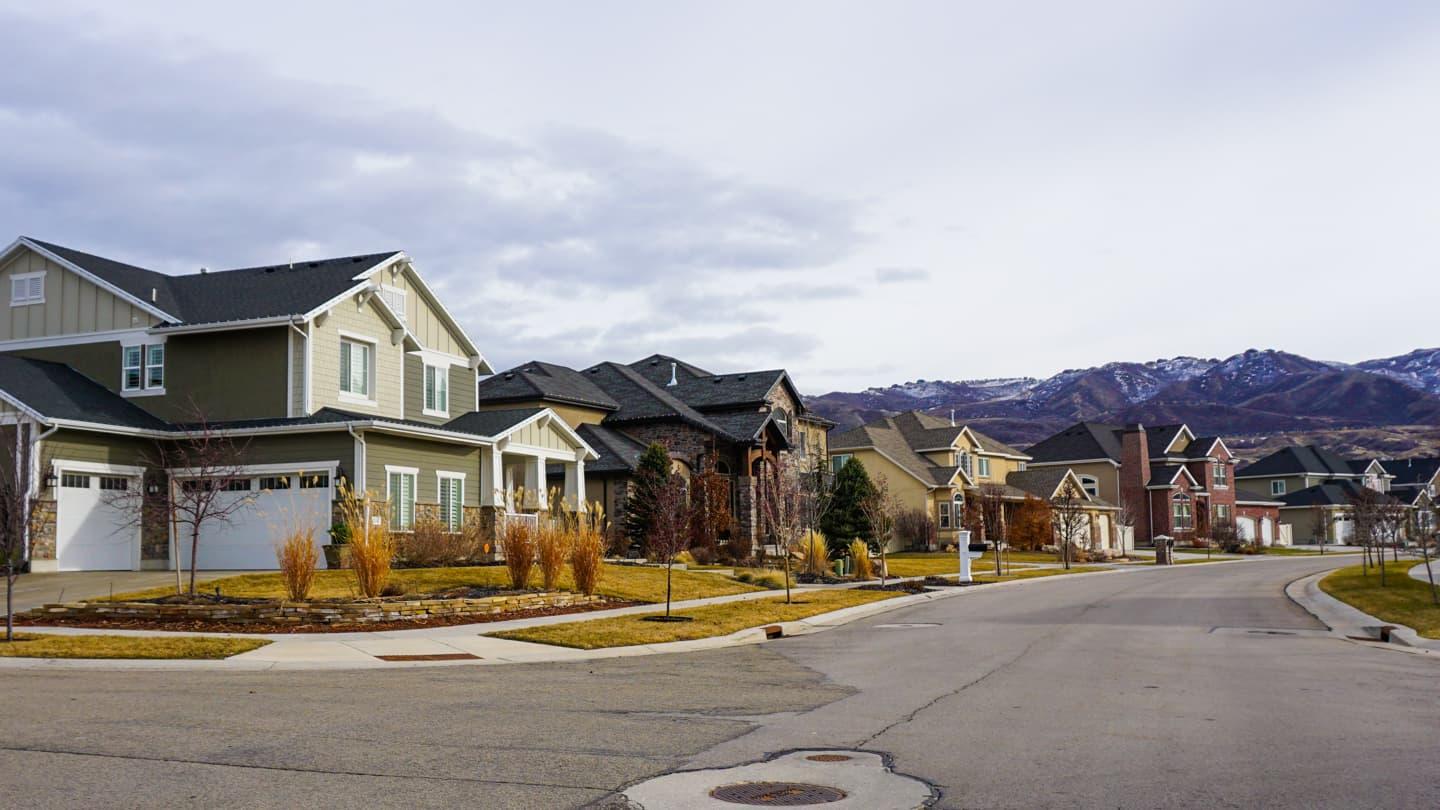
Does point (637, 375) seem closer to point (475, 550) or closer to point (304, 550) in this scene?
point (475, 550)

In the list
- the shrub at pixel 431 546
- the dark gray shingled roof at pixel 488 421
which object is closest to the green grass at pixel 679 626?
the shrub at pixel 431 546

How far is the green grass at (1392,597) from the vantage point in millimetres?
22281

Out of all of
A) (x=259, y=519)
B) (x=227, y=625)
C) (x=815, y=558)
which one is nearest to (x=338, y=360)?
(x=259, y=519)

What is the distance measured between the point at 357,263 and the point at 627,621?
19.8 meters

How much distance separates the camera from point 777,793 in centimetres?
816

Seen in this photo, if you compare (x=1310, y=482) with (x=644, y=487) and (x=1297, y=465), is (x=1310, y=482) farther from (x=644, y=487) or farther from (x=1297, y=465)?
(x=644, y=487)

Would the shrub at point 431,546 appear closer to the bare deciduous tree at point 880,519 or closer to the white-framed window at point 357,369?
the white-framed window at point 357,369

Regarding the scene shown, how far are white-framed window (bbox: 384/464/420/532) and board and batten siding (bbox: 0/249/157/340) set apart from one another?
8.61m

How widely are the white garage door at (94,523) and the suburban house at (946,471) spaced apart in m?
40.3

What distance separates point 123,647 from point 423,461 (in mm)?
17093

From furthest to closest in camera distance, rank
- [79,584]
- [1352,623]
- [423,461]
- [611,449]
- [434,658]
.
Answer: [611,449] → [423,461] → [79,584] → [1352,623] → [434,658]

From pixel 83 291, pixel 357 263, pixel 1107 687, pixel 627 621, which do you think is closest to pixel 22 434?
pixel 83 291

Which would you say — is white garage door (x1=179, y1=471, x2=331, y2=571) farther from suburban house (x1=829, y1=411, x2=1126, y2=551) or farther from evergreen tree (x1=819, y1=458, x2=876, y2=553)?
suburban house (x1=829, y1=411, x2=1126, y2=551)

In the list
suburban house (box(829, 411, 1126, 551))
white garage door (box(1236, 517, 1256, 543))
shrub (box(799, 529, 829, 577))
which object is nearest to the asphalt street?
shrub (box(799, 529, 829, 577))
